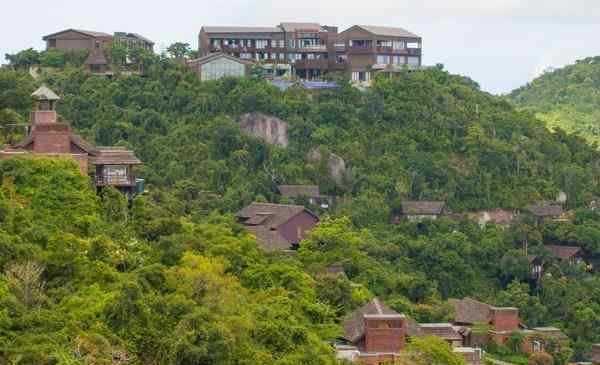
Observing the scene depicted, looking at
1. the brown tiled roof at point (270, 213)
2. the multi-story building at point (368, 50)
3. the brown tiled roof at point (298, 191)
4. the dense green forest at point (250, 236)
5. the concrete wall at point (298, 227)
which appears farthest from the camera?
the multi-story building at point (368, 50)

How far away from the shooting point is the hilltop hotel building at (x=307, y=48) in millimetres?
73375

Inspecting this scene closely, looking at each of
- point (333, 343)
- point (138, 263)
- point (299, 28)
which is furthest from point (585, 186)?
point (138, 263)

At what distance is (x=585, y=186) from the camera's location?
70.4 m

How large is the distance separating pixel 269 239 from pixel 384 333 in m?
10.7

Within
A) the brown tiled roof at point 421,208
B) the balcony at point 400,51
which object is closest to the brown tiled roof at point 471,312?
the brown tiled roof at point 421,208

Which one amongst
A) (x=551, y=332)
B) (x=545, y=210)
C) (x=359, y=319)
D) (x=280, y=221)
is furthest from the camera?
(x=545, y=210)

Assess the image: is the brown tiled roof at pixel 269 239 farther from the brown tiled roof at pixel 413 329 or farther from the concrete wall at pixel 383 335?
the concrete wall at pixel 383 335

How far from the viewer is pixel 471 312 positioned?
55.3 m

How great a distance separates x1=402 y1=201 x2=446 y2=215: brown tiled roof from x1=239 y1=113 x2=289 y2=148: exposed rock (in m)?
6.98

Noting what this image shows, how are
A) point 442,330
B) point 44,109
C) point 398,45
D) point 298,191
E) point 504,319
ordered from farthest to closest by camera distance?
point 398,45 < point 298,191 < point 504,319 < point 442,330 < point 44,109

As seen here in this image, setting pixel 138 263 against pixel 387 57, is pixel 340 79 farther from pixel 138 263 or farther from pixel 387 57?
pixel 138 263

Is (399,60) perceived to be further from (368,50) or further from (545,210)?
(545,210)

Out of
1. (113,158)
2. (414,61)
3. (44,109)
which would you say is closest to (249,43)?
(414,61)

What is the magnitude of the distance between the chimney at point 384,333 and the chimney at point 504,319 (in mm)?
10434
